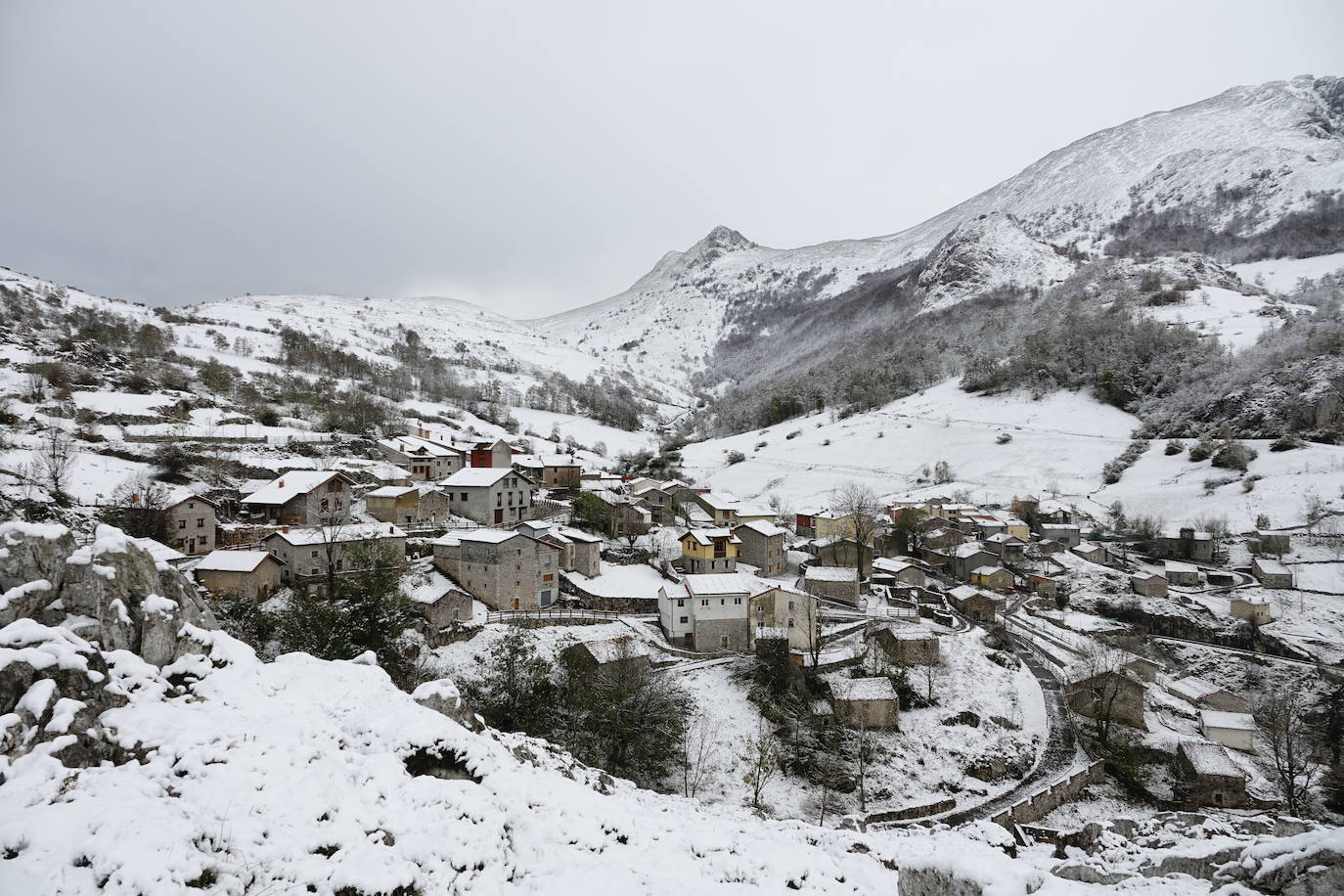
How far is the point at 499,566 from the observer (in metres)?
31.8

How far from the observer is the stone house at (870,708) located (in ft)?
86.4

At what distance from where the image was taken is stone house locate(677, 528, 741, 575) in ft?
Answer: 135

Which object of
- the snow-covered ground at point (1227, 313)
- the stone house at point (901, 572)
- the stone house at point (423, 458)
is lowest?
the stone house at point (901, 572)

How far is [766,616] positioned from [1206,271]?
157226 mm

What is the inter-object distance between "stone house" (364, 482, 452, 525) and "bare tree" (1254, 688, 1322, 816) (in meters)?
46.5

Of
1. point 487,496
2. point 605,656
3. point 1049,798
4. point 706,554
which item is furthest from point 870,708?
point 487,496

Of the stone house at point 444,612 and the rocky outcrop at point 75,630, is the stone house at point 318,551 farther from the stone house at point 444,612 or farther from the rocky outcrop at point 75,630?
the rocky outcrop at point 75,630

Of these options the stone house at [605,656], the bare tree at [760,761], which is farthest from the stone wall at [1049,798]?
the stone house at [605,656]

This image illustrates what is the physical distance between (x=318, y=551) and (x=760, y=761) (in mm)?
24891

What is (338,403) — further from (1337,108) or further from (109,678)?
(1337,108)

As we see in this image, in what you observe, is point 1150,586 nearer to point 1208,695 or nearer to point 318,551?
point 1208,695

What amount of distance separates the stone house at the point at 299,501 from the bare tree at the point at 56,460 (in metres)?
9.01

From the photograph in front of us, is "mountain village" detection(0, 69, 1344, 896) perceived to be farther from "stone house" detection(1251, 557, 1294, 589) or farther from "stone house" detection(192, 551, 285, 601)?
"stone house" detection(1251, 557, 1294, 589)

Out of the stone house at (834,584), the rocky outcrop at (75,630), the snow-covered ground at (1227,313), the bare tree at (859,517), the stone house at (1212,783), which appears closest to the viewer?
the rocky outcrop at (75,630)
